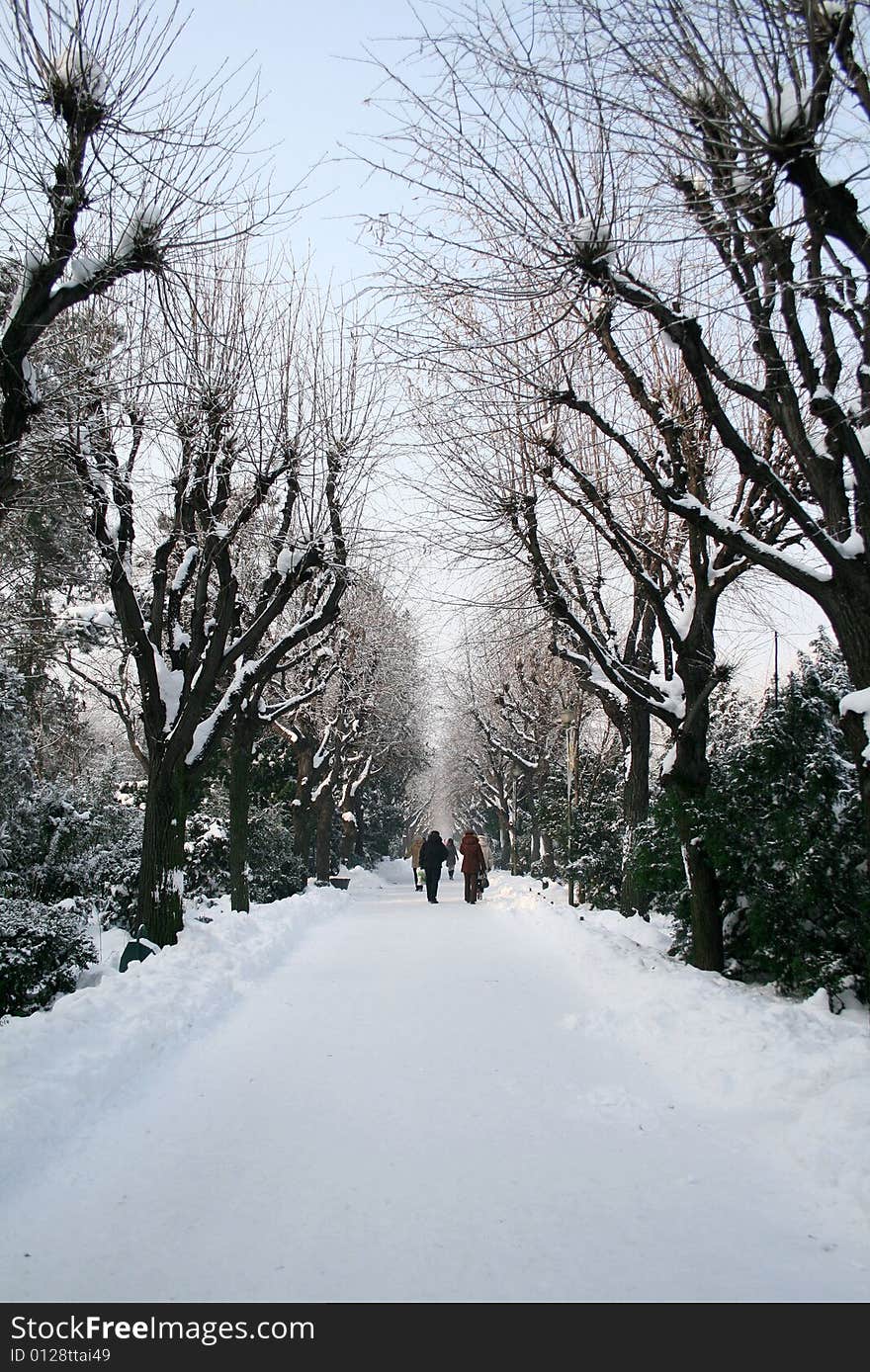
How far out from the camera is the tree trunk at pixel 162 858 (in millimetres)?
10000

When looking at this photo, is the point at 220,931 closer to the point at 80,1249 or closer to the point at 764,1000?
the point at 764,1000

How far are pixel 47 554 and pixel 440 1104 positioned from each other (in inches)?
440

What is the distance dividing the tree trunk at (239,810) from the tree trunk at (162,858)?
4.66m

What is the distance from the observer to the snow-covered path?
3.08 meters

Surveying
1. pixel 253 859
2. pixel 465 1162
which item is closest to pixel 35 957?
pixel 465 1162

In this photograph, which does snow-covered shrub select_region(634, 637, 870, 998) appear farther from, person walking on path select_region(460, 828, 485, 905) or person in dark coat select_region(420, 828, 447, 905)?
person in dark coat select_region(420, 828, 447, 905)

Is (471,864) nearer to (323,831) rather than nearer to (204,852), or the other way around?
(323,831)

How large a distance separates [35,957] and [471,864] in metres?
15.7

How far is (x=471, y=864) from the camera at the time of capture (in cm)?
2341

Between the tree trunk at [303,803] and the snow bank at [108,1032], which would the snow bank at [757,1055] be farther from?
the tree trunk at [303,803]

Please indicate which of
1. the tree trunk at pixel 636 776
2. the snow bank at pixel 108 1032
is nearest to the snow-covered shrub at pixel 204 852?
the snow bank at pixel 108 1032

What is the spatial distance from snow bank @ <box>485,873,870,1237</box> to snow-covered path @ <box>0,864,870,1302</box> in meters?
0.02

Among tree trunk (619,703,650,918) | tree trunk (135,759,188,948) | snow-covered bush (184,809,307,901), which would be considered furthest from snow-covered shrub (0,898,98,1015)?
snow-covered bush (184,809,307,901)
